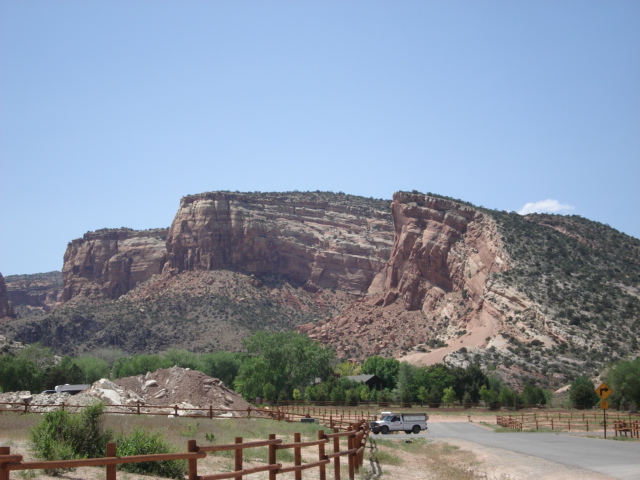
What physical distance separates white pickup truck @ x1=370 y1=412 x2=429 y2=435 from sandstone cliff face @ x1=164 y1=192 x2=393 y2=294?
9496 cm

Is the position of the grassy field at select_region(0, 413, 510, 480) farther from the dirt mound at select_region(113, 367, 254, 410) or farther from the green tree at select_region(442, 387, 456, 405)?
the green tree at select_region(442, 387, 456, 405)

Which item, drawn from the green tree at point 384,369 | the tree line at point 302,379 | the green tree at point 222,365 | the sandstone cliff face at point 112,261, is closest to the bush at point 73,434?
the tree line at point 302,379

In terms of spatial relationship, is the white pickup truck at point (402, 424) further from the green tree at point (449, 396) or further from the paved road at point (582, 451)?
the green tree at point (449, 396)

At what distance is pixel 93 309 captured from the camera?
130125mm

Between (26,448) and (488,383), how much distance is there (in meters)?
58.2

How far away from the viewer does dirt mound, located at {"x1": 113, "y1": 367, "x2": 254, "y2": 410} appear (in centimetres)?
4075

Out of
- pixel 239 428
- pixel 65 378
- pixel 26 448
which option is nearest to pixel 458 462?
pixel 239 428

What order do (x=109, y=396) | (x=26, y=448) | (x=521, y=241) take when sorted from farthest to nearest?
1. (x=521, y=241)
2. (x=109, y=396)
3. (x=26, y=448)

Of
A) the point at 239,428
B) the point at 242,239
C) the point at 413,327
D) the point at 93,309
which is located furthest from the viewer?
the point at 242,239

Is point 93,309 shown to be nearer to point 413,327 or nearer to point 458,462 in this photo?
point 413,327

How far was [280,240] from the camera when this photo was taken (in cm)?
14400

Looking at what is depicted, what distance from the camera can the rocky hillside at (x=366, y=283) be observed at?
80125 millimetres

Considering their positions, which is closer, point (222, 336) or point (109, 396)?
point (109, 396)

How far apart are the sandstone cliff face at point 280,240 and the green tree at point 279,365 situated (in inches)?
2438
